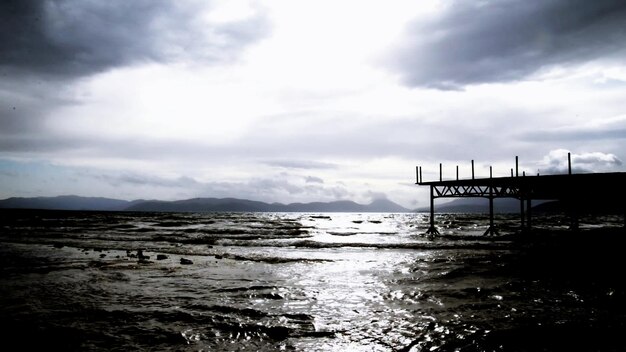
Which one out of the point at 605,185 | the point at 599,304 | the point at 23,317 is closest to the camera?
the point at 23,317

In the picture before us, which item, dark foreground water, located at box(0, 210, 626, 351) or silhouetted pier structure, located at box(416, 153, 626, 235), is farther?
silhouetted pier structure, located at box(416, 153, 626, 235)

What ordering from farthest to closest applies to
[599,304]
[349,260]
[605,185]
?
[605,185] → [349,260] → [599,304]

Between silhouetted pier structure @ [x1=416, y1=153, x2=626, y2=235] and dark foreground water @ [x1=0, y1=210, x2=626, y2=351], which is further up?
silhouetted pier structure @ [x1=416, y1=153, x2=626, y2=235]

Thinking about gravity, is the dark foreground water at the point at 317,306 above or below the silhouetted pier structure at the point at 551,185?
below

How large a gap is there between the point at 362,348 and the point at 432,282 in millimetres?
7489

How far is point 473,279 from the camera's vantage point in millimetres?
13961

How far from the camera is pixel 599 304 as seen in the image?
997 cm

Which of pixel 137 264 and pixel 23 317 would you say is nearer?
pixel 23 317

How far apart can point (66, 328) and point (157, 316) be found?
1.90 meters

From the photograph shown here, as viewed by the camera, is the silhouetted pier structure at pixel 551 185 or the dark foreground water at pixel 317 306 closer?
the dark foreground water at pixel 317 306

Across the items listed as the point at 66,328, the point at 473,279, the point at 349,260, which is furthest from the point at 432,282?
the point at 66,328

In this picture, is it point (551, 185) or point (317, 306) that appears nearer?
point (317, 306)

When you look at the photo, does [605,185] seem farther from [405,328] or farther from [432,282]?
[405,328]

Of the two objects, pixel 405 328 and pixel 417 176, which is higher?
pixel 417 176
